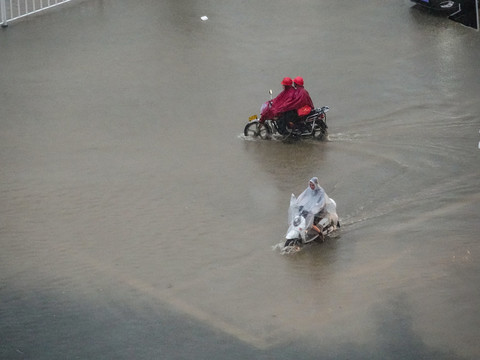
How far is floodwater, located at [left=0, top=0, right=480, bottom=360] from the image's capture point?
12867 millimetres

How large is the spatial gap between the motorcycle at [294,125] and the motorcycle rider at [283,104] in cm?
7

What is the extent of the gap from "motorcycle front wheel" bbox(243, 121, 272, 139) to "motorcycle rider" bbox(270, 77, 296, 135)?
0.85 ft

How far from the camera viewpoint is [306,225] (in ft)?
47.1

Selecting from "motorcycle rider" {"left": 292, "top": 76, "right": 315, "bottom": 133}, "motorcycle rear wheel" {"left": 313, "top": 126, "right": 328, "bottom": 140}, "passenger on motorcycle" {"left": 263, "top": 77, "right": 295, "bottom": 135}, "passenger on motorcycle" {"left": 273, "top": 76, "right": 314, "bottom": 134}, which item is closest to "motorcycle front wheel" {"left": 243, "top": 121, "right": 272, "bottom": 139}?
"passenger on motorcycle" {"left": 263, "top": 77, "right": 295, "bottom": 135}

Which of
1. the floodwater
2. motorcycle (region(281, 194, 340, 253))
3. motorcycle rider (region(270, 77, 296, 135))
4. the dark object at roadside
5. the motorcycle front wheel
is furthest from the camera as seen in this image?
the dark object at roadside

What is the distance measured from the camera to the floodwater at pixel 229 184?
1287 cm

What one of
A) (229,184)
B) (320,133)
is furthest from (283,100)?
(229,184)

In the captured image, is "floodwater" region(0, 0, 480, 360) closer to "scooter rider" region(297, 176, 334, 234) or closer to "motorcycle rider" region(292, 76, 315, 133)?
"scooter rider" region(297, 176, 334, 234)

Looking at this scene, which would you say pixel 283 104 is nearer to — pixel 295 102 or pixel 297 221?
pixel 295 102

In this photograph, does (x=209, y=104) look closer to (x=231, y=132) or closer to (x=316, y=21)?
(x=231, y=132)

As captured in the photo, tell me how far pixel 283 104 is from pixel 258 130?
2.22ft

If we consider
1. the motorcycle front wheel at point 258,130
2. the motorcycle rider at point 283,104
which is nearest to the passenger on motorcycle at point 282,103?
the motorcycle rider at point 283,104

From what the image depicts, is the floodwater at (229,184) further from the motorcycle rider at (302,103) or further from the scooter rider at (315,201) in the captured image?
the motorcycle rider at (302,103)

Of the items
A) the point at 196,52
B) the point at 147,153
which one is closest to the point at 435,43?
the point at 196,52
